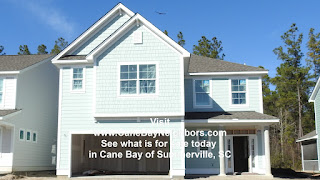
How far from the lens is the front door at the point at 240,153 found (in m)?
21.1

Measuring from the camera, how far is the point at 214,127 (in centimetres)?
2083

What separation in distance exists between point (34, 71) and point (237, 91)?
1225 centimetres

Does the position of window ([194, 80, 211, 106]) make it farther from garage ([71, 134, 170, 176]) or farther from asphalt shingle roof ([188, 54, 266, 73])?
garage ([71, 134, 170, 176])

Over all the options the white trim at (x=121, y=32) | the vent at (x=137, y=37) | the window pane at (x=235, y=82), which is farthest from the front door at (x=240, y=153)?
the vent at (x=137, y=37)

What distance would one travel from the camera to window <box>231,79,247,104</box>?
2141 cm

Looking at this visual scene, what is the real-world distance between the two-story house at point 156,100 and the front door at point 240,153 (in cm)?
5

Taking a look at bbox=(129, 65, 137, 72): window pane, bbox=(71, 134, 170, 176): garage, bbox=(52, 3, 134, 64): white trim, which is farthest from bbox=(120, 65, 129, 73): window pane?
bbox=(71, 134, 170, 176): garage

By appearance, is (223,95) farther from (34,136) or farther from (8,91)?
(8,91)

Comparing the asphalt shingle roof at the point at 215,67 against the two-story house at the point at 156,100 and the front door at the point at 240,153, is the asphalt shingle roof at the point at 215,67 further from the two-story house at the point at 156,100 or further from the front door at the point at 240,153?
the front door at the point at 240,153

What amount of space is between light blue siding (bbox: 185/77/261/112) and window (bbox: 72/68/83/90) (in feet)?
19.9

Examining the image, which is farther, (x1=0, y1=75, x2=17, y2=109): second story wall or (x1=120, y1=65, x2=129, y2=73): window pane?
(x1=0, y1=75, x2=17, y2=109): second story wall

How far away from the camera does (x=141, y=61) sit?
724 inches

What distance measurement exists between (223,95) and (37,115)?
11.3m

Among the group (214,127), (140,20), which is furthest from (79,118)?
(214,127)
